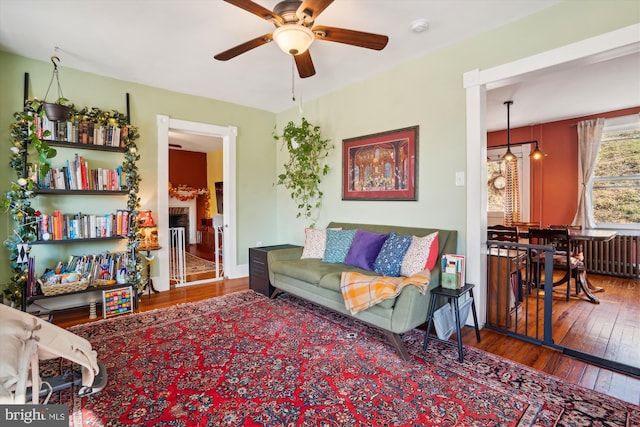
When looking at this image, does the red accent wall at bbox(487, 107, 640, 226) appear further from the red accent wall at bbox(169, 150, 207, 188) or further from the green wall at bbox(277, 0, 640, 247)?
the red accent wall at bbox(169, 150, 207, 188)

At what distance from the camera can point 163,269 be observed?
4.13 meters

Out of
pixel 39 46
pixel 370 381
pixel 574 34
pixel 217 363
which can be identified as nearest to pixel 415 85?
pixel 574 34

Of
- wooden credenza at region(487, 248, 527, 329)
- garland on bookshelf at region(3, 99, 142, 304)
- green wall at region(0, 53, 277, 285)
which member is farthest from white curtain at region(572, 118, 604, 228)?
garland on bookshelf at region(3, 99, 142, 304)

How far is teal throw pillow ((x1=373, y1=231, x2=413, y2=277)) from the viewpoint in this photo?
288 cm

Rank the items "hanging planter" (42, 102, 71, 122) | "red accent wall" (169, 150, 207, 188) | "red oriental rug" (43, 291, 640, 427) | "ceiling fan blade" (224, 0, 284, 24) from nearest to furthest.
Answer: "red oriental rug" (43, 291, 640, 427), "ceiling fan blade" (224, 0, 284, 24), "hanging planter" (42, 102, 71, 122), "red accent wall" (169, 150, 207, 188)

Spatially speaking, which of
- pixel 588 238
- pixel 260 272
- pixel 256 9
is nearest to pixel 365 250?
pixel 260 272

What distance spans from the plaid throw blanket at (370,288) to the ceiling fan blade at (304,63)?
73.4 inches

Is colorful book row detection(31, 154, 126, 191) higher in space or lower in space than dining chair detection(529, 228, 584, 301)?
higher

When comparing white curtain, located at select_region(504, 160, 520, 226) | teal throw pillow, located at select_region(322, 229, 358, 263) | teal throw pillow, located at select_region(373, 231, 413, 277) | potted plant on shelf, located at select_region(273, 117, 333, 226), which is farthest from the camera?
white curtain, located at select_region(504, 160, 520, 226)

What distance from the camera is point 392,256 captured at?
2939 mm

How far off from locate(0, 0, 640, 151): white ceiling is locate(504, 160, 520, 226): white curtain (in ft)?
6.11

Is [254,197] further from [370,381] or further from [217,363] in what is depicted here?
[370,381]

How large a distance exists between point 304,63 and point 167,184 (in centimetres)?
265

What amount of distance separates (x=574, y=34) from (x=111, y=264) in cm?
489
